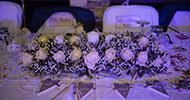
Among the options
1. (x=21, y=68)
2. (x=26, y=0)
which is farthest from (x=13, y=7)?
(x=21, y=68)

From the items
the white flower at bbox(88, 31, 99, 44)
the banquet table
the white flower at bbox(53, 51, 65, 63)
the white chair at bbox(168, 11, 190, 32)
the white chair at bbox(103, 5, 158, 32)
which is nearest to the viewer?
the banquet table

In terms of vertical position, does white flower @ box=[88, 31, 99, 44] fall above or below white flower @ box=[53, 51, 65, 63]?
above

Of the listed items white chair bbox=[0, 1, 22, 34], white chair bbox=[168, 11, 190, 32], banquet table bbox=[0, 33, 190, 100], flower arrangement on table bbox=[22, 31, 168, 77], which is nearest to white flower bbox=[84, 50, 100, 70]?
flower arrangement on table bbox=[22, 31, 168, 77]

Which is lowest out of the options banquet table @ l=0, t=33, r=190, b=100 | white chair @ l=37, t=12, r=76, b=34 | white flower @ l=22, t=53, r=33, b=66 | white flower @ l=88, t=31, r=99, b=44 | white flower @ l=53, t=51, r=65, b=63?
banquet table @ l=0, t=33, r=190, b=100

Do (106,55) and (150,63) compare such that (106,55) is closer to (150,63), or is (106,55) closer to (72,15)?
(150,63)

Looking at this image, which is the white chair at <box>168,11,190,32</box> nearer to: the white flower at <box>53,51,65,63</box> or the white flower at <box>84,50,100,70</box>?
the white flower at <box>84,50,100,70</box>

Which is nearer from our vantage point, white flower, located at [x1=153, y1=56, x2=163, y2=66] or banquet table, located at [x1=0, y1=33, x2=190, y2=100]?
banquet table, located at [x1=0, y1=33, x2=190, y2=100]

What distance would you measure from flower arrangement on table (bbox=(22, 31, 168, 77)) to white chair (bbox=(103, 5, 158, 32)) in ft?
3.37

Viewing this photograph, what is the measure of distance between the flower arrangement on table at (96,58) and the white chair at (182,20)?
58.7 inches

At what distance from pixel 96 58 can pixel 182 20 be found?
191 cm

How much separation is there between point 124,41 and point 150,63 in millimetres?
232

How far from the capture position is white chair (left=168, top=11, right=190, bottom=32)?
7.83ft


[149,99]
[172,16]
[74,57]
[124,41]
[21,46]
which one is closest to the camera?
[149,99]

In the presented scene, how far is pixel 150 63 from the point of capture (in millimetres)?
1085
